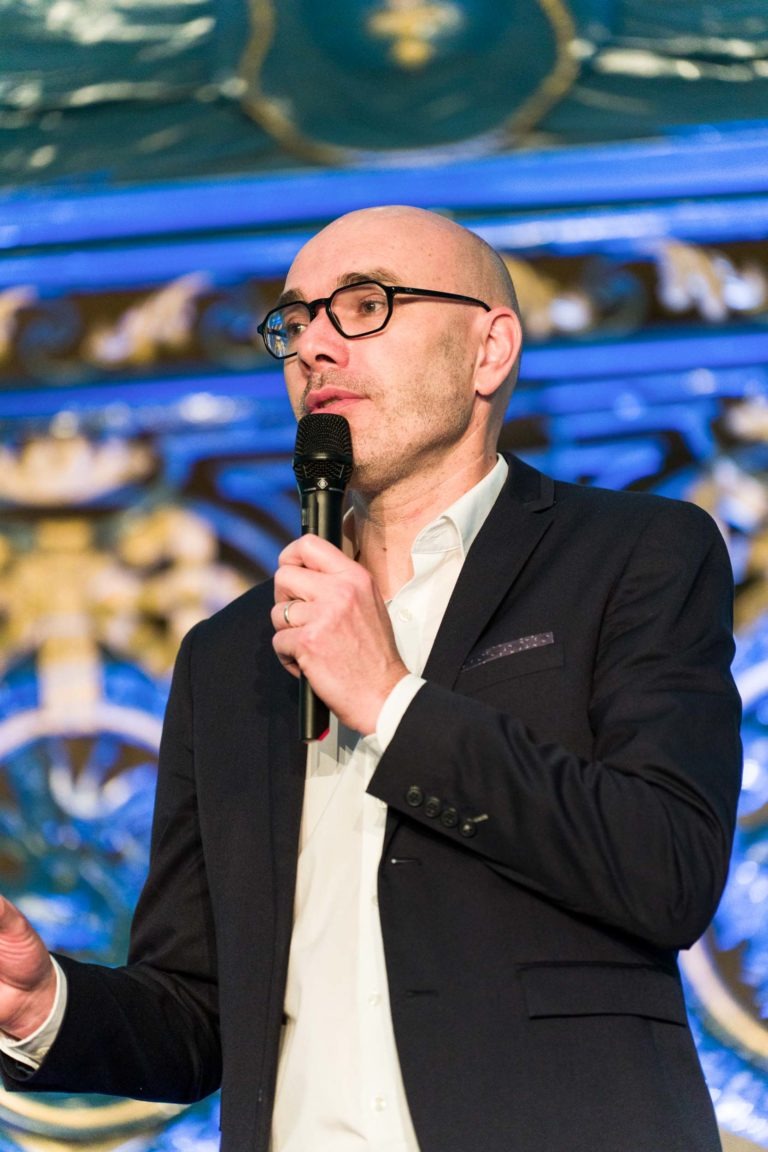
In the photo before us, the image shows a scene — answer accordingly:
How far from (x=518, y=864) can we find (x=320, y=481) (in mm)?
425

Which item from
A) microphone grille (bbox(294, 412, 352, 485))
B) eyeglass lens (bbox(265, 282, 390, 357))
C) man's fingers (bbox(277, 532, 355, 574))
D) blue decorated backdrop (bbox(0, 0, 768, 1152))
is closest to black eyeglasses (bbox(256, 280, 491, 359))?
eyeglass lens (bbox(265, 282, 390, 357))

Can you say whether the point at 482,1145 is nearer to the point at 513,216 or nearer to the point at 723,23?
the point at 513,216

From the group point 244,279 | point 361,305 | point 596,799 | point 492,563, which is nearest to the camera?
point 596,799

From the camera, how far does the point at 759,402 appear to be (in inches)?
105

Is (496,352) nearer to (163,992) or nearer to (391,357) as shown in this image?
(391,357)

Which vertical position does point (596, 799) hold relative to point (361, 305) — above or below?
below

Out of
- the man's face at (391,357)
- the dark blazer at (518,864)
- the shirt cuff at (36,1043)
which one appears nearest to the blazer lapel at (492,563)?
the dark blazer at (518,864)

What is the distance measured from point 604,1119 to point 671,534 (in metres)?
0.61

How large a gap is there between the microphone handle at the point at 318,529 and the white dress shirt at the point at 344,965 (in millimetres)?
53

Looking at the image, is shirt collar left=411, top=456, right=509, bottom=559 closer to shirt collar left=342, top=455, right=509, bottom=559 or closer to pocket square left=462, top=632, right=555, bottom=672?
shirt collar left=342, top=455, right=509, bottom=559

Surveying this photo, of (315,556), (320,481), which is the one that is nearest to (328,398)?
(320,481)

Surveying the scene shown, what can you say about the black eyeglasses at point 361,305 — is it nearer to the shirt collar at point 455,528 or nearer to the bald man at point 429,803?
the bald man at point 429,803

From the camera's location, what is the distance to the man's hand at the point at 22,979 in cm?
153

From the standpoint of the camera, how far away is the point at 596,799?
137cm
